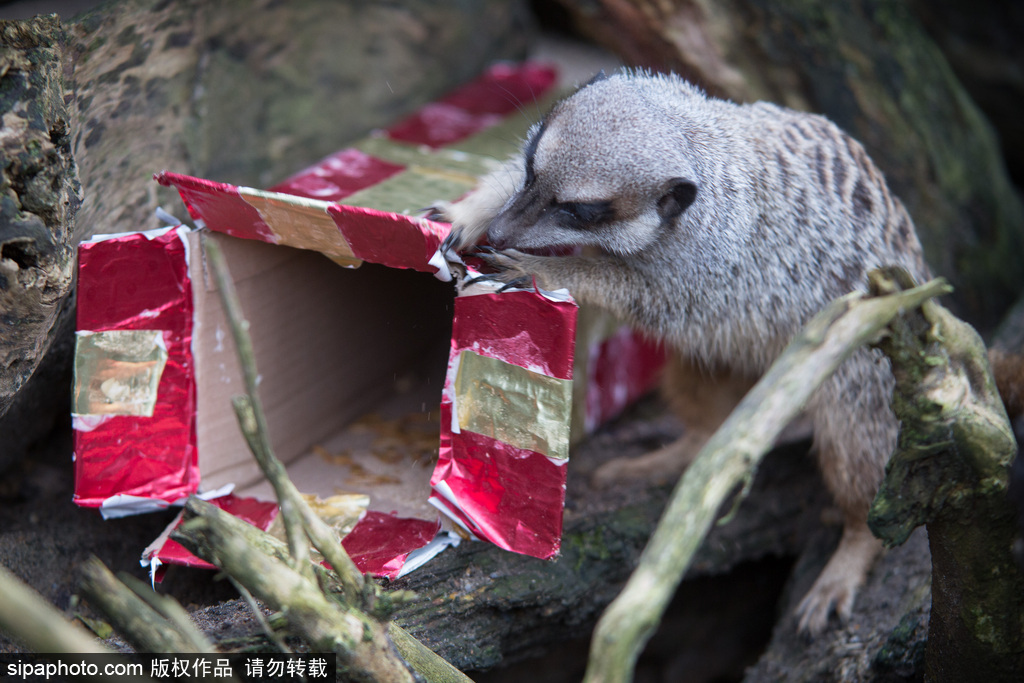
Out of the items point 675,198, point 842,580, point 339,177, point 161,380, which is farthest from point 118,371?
point 842,580

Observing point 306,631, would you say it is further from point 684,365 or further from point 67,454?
point 684,365

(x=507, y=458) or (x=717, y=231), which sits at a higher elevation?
(x=717, y=231)

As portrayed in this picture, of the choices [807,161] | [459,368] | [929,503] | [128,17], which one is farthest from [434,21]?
[929,503]

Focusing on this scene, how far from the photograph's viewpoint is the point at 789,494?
9.51 ft

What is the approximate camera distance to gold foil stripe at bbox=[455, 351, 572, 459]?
5.84 ft

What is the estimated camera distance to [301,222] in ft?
6.16

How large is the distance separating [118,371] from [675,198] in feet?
4.86

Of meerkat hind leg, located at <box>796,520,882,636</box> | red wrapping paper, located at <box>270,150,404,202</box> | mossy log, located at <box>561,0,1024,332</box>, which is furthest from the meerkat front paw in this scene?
mossy log, located at <box>561,0,1024,332</box>

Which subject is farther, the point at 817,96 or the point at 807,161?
the point at 817,96

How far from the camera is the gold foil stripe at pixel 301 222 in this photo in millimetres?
1823

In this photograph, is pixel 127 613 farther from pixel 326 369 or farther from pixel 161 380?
pixel 326 369

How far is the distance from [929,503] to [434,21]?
2.64 metres

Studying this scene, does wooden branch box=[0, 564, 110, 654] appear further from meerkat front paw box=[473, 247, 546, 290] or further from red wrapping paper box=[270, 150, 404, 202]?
red wrapping paper box=[270, 150, 404, 202]

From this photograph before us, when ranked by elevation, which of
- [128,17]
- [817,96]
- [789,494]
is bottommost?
[789,494]
